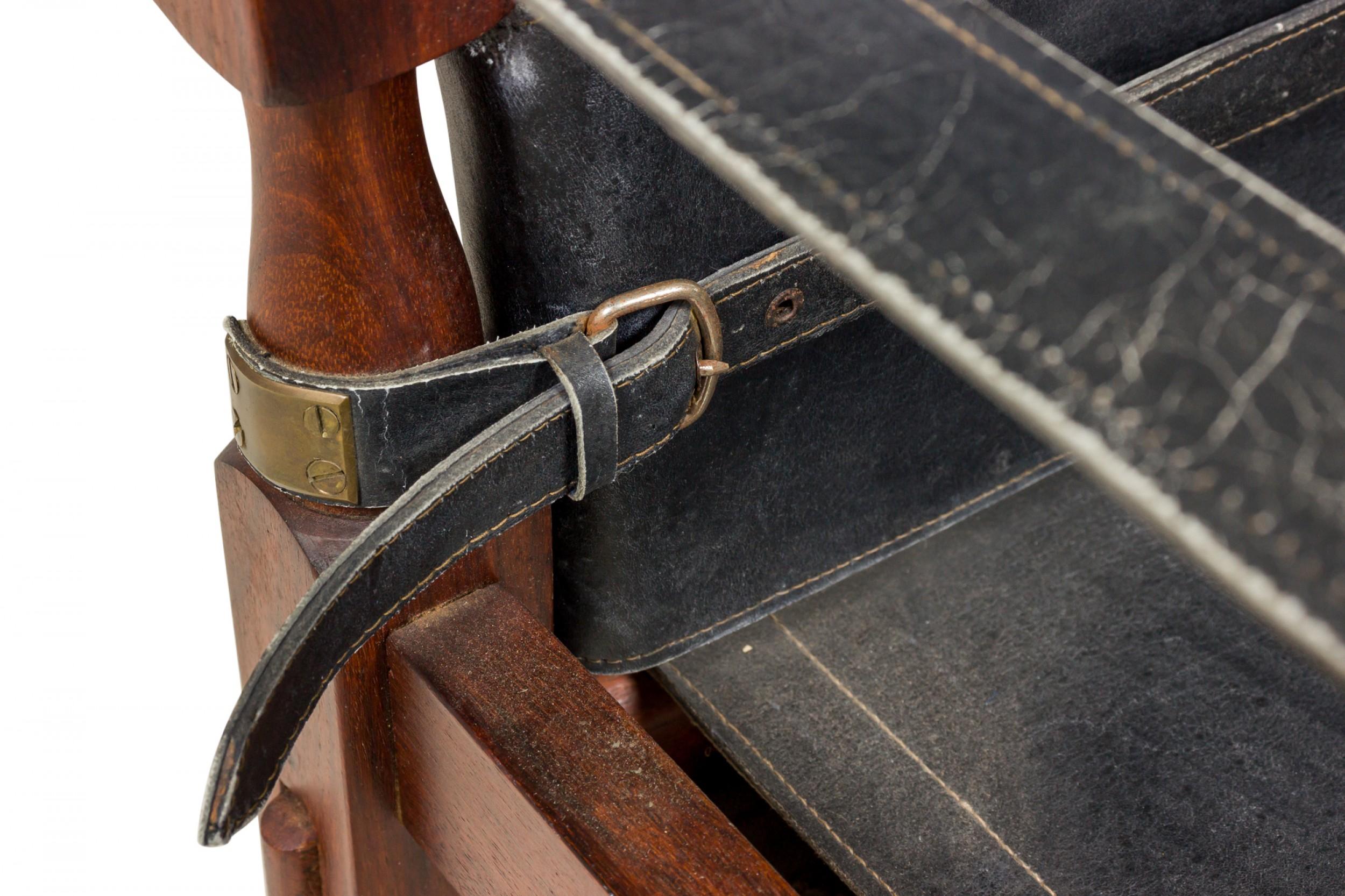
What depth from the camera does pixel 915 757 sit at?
0.72 m

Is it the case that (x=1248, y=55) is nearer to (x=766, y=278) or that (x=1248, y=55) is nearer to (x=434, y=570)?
(x=766, y=278)

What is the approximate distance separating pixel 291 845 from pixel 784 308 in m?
0.34

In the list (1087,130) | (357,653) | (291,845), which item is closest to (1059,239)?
(1087,130)

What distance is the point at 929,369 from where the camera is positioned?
2.46 ft

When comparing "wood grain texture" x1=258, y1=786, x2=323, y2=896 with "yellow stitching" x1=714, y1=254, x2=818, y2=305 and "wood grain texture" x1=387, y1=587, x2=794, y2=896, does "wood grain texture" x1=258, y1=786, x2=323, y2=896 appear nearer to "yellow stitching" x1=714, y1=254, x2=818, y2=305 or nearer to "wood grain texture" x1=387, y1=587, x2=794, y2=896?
"wood grain texture" x1=387, y1=587, x2=794, y2=896

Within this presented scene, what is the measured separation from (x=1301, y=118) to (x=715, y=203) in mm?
337

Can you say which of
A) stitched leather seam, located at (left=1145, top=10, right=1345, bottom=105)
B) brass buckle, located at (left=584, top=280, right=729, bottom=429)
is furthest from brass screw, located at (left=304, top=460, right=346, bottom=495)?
stitched leather seam, located at (left=1145, top=10, right=1345, bottom=105)

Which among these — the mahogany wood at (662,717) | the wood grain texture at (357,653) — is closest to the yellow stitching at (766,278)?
the wood grain texture at (357,653)

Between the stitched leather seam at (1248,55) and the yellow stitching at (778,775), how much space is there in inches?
12.9

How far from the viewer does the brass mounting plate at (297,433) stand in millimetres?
583

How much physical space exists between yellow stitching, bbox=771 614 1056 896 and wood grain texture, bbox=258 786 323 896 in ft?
0.79

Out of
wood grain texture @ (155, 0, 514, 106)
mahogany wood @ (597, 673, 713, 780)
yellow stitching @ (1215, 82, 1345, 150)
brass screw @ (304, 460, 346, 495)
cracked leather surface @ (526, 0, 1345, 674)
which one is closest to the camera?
cracked leather surface @ (526, 0, 1345, 674)

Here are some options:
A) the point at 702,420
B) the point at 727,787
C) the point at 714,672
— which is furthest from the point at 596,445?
the point at 727,787

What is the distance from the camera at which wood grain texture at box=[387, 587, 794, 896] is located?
567mm
